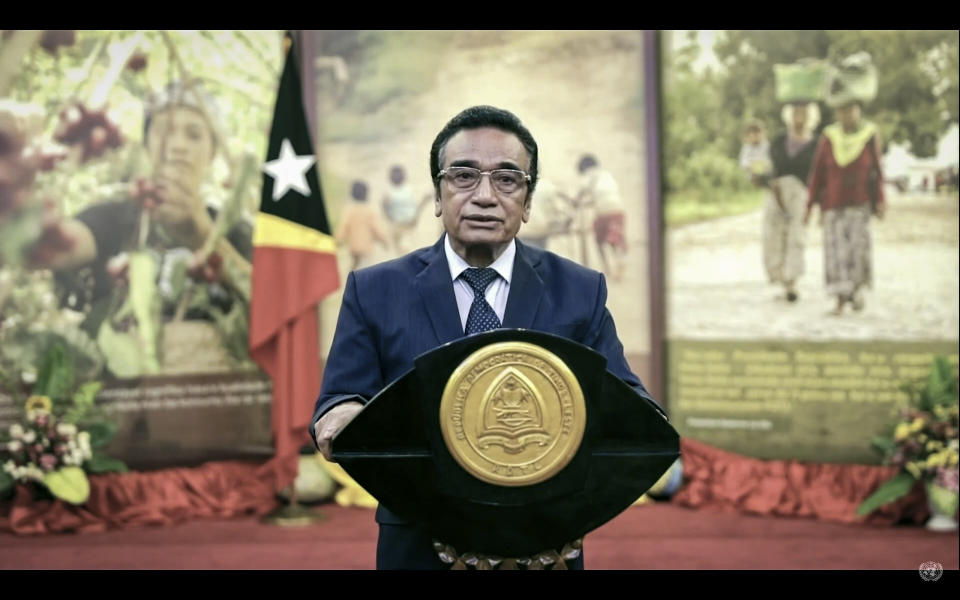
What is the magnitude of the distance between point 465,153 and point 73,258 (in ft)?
15.3

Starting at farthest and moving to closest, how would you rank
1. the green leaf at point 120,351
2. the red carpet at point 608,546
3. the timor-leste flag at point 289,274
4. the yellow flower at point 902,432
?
the green leaf at point 120,351
the timor-leste flag at point 289,274
the yellow flower at point 902,432
the red carpet at point 608,546

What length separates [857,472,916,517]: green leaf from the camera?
545 centimetres

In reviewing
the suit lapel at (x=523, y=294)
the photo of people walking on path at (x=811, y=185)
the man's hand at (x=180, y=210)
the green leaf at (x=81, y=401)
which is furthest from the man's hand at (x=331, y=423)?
the photo of people walking on path at (x=811, y=185)

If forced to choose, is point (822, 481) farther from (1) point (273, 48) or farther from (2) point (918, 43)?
(1) point (273, 48)

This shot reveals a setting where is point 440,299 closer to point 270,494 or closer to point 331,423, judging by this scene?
point 331,423

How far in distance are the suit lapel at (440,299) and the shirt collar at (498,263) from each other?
1 cm

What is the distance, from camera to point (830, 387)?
608cm

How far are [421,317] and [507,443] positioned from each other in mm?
394

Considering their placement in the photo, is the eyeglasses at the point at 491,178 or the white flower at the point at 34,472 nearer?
the eyeglasses at the point at 491,178

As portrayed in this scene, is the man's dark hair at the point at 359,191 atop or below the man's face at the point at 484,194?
atop

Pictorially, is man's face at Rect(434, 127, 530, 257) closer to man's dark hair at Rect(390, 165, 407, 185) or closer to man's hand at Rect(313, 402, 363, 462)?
man's hand at Rect(313, 402, 363, 462)

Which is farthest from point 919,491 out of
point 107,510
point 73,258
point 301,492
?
point 73,258

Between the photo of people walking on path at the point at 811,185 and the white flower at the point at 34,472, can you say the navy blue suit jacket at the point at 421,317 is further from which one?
the photo of people walking on path at the point at 811,185

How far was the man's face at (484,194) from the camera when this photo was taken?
173 centimetres
